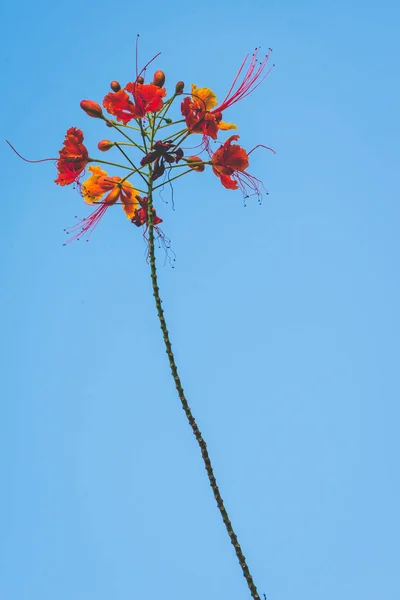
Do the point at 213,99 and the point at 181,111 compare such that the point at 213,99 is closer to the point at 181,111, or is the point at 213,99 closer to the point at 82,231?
the point at 181,111

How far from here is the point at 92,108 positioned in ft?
15.3

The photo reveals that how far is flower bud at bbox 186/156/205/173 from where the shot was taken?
459 cm

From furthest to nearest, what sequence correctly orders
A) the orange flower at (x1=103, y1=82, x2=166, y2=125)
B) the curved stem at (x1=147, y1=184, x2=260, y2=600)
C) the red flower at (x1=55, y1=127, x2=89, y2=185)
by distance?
the red flower at (x1=55, y1=127, x2=89, y2=185)
the orange flower at (x1=103, y1=82, x2=166, y2=125)
the curved stem at (x1=147, y1=184, x2=260, y2=600)

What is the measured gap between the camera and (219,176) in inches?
191

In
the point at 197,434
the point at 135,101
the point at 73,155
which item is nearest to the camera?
the point at 197,434

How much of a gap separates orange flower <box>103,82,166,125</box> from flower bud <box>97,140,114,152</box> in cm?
17

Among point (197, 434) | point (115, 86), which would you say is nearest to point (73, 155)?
point (115, 86)

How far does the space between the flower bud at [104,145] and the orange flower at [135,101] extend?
0.17 meters

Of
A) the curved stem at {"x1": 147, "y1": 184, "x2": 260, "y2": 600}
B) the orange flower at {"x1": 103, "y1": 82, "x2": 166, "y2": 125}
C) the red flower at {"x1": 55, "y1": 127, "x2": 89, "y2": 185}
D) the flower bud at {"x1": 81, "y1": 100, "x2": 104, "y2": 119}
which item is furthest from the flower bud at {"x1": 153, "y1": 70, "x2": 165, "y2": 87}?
the curved stem at {"x1": 147, "y1": 184, "x2": 260, "y2": 600}

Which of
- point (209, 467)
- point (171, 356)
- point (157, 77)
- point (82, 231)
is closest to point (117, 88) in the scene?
point (157, 77)

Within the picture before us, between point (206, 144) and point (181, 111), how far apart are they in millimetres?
320

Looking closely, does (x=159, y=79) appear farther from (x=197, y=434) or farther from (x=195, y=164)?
(x=197, y=434)

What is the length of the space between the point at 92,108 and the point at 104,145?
0.23 meters

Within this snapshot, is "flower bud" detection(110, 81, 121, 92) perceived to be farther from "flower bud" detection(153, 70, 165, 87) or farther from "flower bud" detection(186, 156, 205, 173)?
"flower bud" detection(186, 156, 205, 173)
